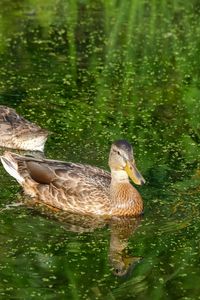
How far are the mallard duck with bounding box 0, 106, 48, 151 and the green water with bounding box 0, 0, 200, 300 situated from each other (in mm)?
176

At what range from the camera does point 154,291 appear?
27.7 ft

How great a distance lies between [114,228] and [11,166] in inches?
54.0

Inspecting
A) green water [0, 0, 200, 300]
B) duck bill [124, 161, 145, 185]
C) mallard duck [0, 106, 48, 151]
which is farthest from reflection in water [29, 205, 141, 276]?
mallard duck [0, 106, 48, 151]

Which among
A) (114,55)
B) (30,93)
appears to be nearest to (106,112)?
(30,93)

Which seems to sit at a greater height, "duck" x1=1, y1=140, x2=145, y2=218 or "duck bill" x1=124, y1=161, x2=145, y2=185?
"duck bill" x1=124, y1=161, x2=145, y2=185

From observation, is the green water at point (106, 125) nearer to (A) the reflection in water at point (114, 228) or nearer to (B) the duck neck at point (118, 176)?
(A) the reflection in water at point (114, 228)

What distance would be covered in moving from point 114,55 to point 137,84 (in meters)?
1.18

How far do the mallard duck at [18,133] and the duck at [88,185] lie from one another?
0.91 m

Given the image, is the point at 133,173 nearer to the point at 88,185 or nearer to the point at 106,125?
the point at 88,185

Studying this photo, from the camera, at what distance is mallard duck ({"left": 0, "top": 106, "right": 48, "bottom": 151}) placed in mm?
11570

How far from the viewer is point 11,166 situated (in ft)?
A: 35.3

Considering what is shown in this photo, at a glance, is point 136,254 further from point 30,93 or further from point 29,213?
point 30,93

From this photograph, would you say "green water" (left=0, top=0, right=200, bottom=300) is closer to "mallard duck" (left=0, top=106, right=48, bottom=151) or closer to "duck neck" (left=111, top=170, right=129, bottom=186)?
"mallard duck" (left=0, top=106, right=48, bottom=151)

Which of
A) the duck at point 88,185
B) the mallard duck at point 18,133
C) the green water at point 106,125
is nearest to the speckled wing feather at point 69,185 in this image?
the duck at point 88,185
